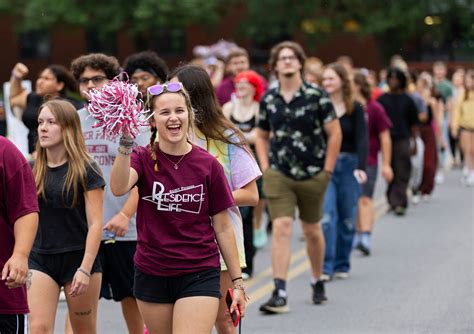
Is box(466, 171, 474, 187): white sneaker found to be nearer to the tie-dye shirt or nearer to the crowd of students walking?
the crowd of students walking

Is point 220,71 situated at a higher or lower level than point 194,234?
higher

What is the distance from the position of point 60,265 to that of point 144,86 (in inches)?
75.3

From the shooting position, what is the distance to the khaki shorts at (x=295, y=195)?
9.66 metres

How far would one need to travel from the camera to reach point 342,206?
37.6 feet

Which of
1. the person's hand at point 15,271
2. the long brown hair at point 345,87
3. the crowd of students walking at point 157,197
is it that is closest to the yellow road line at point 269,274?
the crowd of students walking at point 157,197

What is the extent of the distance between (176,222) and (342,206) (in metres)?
5.68

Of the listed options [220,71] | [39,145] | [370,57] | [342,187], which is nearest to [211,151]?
[39,145]

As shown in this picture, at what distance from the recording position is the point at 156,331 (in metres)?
5.91

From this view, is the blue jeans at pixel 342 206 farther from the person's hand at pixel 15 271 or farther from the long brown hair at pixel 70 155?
the person's hand at pixel 15 271

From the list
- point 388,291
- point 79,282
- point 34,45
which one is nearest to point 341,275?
point 388,291

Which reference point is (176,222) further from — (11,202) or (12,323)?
Result: (12,323)

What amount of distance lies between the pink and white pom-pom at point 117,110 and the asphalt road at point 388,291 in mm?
3589

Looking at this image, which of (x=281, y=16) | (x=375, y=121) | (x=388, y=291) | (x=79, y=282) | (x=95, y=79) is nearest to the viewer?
(x=79, y=282)

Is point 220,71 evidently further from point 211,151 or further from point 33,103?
point 211,151
